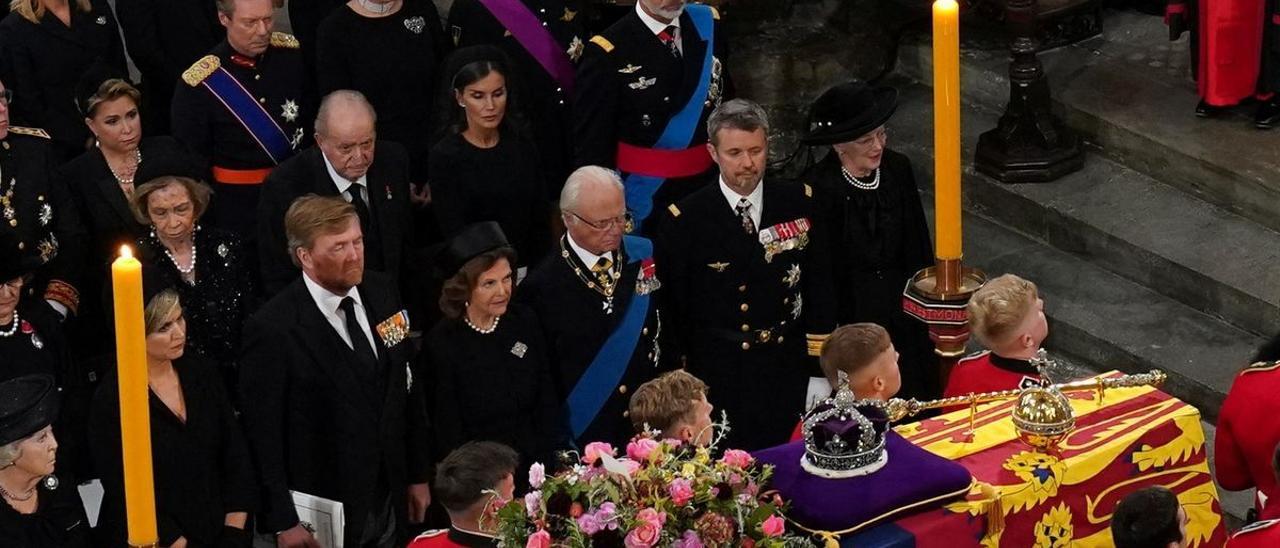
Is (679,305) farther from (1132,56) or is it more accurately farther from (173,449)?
(1132,56)

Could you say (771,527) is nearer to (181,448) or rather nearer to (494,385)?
(494,385)

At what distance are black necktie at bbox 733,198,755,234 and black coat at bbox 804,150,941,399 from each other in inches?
10.8

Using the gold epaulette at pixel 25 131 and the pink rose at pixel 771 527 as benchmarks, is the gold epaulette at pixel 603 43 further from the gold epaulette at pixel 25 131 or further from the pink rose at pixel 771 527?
the pink rose at pixel 771 527

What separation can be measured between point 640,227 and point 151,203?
1837 mm

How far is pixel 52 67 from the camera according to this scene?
8.22 metres

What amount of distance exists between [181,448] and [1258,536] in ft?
9.77

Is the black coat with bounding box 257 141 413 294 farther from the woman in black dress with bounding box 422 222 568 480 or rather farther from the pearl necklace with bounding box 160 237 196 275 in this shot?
the woman in black dress with bounding box 422 222 568 480

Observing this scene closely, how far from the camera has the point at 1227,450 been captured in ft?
19.8

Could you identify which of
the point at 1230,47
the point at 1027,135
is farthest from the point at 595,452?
the point at 1230,47

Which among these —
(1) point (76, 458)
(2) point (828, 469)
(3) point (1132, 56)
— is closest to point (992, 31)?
(3) point (1132, 56)

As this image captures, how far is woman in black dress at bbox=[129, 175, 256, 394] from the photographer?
6840 millimetres

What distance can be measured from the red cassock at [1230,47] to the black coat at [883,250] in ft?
6.17

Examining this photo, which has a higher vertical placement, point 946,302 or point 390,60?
point 946,302

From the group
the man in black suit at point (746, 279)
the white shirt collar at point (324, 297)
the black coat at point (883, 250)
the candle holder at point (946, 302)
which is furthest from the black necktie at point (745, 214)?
the candle holder at point (946, 302)
